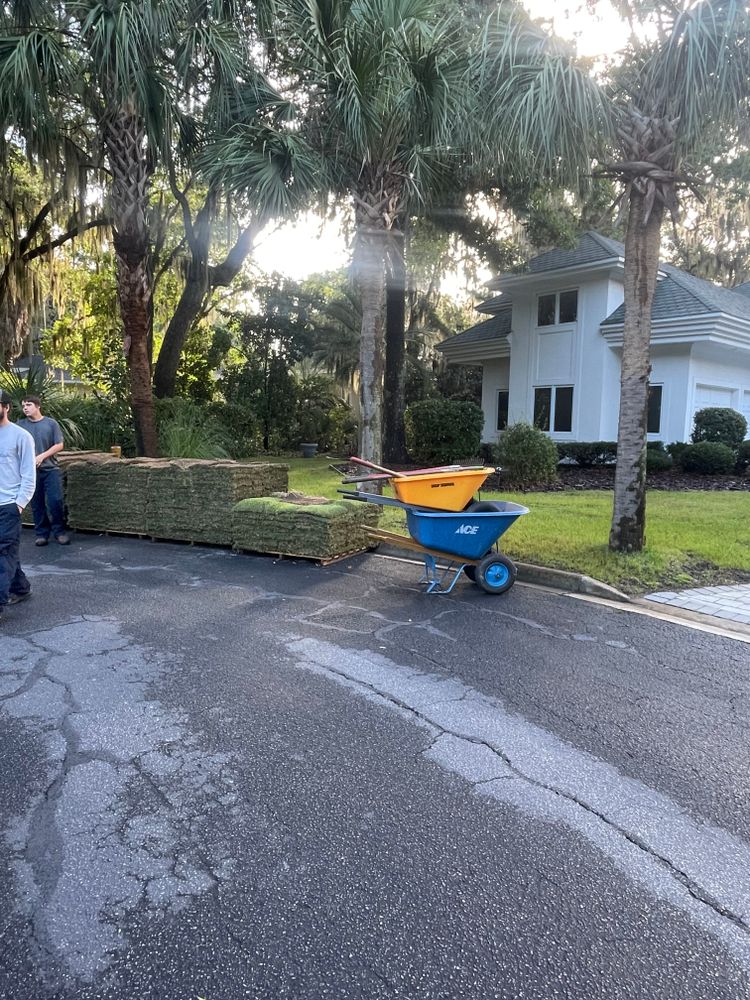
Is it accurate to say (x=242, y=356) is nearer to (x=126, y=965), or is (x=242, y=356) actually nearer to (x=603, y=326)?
(x=603, y=326)

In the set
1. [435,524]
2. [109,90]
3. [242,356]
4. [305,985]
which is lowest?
[305,985]

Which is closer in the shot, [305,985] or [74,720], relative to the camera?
[305,985]

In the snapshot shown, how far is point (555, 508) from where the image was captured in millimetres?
11469

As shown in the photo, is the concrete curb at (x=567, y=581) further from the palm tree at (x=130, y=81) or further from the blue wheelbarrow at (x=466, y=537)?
the palm tree at (x=130, y=81)

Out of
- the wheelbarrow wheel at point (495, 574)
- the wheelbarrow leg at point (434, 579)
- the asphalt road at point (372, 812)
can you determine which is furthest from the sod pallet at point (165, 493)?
the wheelbarrow wheel at point (495, 574)

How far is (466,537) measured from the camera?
21.7 ft

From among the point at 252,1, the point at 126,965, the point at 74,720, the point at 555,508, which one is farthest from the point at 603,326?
the point at 126,965

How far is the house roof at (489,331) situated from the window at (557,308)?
1660mm

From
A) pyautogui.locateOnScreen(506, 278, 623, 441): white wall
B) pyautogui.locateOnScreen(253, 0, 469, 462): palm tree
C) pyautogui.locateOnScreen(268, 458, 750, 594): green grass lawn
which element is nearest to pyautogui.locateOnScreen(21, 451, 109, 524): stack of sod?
pyautogui.locateOnScreen(268, 458, 750, 594): green grass lawn

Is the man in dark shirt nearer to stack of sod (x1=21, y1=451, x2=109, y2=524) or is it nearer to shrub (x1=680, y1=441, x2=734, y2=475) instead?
stack of sod (x1=21, y1=451, x2=109, y2=524)

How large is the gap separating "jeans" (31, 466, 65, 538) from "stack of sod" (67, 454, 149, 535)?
0.53 meters

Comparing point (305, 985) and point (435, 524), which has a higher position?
point (435, 524)

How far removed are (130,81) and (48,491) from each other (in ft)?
21.0

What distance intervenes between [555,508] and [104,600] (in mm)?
7645
